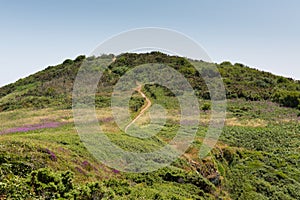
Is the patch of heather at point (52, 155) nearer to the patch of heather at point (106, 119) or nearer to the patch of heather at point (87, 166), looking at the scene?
the patch of heather at point (87, 166)

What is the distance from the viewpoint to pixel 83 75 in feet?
167

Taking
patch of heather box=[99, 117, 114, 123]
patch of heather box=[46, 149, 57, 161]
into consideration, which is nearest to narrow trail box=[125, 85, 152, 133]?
patch of heather box=[99, 117, 114, 123]

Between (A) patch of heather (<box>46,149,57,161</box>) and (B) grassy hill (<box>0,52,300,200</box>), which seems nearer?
(B) grassy hill (<box>0,52,300,200</box>)

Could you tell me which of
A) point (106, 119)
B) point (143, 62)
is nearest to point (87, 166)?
point (106, 119)

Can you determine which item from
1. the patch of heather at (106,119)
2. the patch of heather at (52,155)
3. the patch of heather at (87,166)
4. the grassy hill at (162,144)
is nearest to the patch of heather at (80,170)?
the grassy hill at (162,144)

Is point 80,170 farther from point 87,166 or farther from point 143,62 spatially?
point 143,62

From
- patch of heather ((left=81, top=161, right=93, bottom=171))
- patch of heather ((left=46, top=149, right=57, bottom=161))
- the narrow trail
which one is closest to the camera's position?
patch of heather ((left=46, top=149, right=57, bottom=161))

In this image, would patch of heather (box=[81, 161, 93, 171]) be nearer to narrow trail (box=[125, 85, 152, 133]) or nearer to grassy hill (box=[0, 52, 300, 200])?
grassy hill (box=[0, 52, 300, 200])

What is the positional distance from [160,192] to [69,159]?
14.0 ft

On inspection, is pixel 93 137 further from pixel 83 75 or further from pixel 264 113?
pixel 83 75

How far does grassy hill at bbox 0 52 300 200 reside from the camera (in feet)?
38.8

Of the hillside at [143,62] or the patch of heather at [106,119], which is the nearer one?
the patch of heather at [106,119]

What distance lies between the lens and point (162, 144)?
23234 millimetres

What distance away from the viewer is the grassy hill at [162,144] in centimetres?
1184
